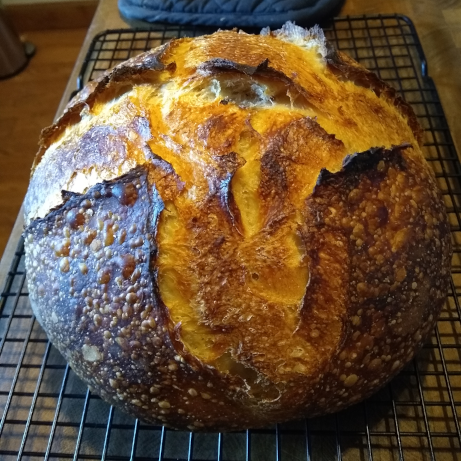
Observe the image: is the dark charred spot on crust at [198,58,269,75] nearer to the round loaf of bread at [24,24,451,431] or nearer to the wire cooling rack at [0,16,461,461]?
the round loaf of bread at [24,24,451,431]

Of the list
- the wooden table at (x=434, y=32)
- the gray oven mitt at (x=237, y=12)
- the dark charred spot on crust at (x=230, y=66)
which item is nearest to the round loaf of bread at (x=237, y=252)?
the dark charred spot on crust at (x=230, y=66)

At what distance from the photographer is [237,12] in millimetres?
1652

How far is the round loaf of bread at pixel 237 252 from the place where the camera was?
807mm

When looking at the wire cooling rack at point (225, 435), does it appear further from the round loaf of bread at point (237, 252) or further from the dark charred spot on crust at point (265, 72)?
the dark charred spot on crust at point (265, 72)

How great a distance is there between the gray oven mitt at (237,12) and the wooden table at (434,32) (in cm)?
12

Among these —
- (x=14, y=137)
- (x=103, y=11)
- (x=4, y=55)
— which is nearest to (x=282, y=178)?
(x=103, y=11)

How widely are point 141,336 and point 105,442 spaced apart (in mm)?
290

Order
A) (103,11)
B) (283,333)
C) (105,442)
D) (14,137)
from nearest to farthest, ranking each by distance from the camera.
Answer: (283,333), (105,442), (103,11), (14,137)

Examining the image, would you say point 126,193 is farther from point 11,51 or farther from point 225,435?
point 11,51

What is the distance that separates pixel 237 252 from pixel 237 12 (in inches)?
44.1

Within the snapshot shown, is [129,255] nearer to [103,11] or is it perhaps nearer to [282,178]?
[282,178]

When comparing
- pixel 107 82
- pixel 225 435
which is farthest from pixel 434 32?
pixel 225 435

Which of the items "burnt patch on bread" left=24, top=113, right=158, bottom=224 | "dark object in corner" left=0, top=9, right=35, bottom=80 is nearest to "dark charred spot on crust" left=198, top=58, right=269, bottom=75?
"burnt patch on bread" left=24, top=113, right=158, bottom=224

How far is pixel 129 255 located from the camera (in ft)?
2.68
